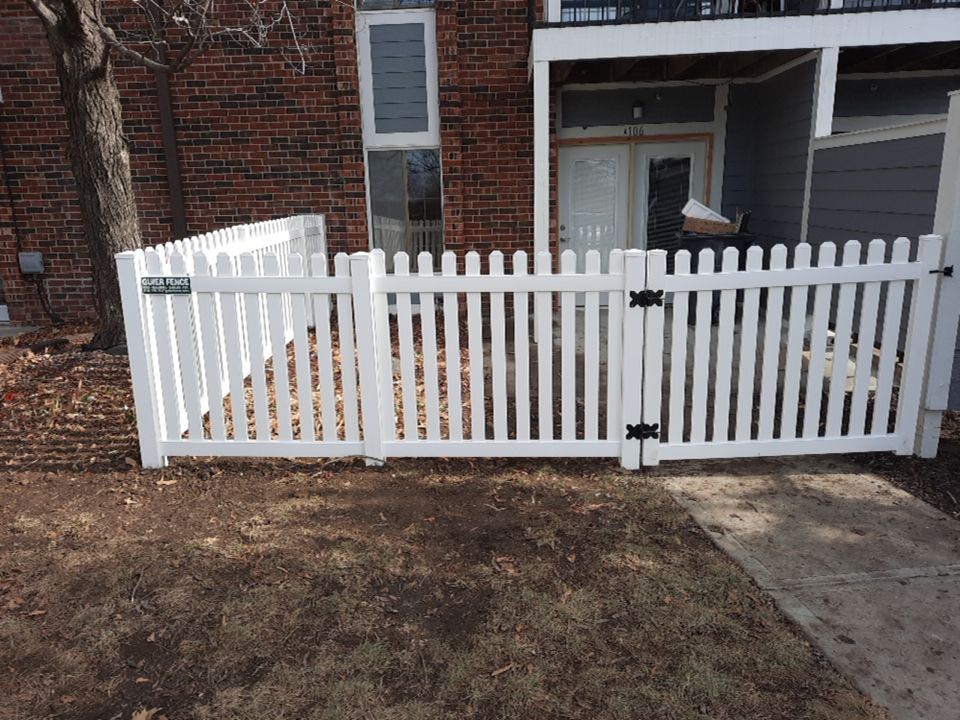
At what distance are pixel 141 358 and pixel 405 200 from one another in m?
5.20

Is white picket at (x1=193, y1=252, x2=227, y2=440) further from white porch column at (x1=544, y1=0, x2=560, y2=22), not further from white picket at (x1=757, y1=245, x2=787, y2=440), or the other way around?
white porch column at (x1=544, y1=0, x2=560, y2=22)

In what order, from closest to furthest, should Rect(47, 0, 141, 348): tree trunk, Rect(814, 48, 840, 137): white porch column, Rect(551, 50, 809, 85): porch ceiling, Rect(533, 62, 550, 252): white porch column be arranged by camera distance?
Rect(47, 0, 141, 348): tree trunk < Rect(533, 62, 550, 252): white porch column < Rect(814, 48, 840, 137): white porch column < Rect(551, 50, 809, 85): porch ceiling

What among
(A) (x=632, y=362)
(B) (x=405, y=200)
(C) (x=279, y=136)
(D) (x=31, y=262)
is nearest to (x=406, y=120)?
(B) (x=405, y=200)

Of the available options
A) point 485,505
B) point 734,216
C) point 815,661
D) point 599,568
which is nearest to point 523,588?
point 599,568

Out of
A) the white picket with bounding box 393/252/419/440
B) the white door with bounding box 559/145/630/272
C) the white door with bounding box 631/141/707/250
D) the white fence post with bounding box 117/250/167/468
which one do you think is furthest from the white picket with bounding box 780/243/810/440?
the white door with bounding box 631/141/707/250

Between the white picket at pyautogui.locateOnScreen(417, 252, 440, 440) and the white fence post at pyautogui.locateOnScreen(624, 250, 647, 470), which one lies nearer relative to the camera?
the white fence post at pyautogui.locateOnScreen(624, 250, 647, 470)

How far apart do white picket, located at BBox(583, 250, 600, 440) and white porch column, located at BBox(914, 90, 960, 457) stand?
195cm

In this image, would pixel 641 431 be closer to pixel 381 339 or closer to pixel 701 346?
pixel 701 346

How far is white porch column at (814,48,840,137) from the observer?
6.82 metres

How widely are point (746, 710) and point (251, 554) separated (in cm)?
216

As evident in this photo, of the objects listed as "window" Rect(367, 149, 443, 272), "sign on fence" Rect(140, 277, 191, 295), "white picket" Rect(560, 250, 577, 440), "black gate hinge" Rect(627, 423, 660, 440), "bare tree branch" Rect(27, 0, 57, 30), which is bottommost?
"black gate hinge" Rect(627, 423, 660, 440)

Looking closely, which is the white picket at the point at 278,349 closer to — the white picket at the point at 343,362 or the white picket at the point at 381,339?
the white picket at the point at 343,362

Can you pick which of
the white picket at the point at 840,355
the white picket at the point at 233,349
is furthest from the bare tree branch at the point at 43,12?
the white picket at the point at 840,355

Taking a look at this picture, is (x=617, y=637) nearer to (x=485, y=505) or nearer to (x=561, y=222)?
(x=485, y=505)
